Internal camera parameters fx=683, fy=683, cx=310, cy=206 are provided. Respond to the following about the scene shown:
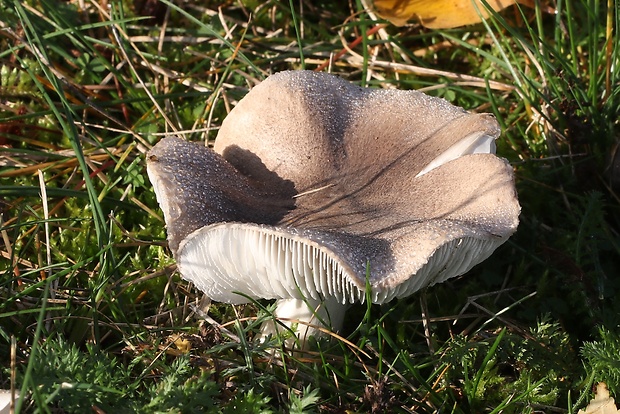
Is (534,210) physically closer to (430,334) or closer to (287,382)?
(430,334)

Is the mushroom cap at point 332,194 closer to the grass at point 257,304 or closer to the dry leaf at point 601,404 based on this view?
the grass at point 257,304

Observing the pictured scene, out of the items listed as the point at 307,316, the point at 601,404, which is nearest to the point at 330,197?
the point at 307,316

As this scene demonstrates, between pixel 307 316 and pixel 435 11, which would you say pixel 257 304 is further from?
pixel 435 11

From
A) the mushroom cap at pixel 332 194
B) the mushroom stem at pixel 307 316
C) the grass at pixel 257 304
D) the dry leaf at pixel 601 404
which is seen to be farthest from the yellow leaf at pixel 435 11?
the dry leaf at pixel 601 404

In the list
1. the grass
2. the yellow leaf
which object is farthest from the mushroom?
the yellow leaf

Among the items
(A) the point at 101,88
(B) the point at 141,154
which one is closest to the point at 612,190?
(B) the point at 141,154

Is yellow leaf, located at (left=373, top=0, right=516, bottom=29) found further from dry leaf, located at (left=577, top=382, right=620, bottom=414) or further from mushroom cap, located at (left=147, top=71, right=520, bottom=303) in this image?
dry leaf, located at (left=577, top=382, right=620, bottom=414)
